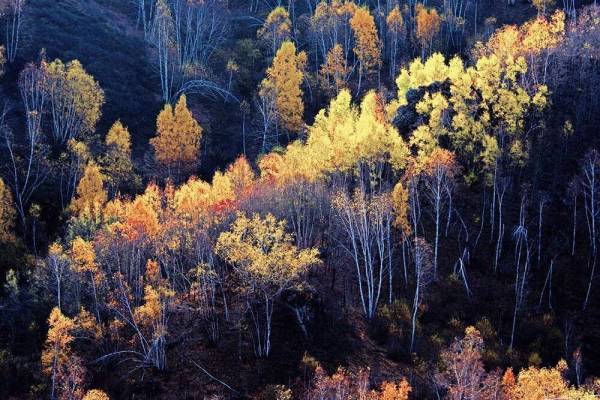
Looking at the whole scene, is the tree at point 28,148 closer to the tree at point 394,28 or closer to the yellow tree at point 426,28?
the tree at point 394,28

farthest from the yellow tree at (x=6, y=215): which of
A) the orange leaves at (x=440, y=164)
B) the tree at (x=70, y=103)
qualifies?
the orange leaves at (x=440, y=164)

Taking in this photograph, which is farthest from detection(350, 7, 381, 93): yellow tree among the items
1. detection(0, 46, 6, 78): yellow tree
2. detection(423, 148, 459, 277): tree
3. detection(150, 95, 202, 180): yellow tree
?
detection(0, 46, 6, 78): yellow tree

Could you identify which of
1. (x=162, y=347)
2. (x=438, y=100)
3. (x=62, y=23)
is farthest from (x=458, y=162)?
(x=62, y=23)

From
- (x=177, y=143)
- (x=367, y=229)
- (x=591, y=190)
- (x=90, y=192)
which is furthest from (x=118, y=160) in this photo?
(x=591, y=190)

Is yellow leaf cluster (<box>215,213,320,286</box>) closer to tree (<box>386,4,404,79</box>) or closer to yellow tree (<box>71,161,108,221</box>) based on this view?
yellow tree (<box>71,161,108,221</box>)

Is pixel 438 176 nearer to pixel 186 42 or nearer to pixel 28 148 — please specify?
pixel 28 148

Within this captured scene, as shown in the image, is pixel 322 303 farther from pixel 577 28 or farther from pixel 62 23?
pixel 62 23
